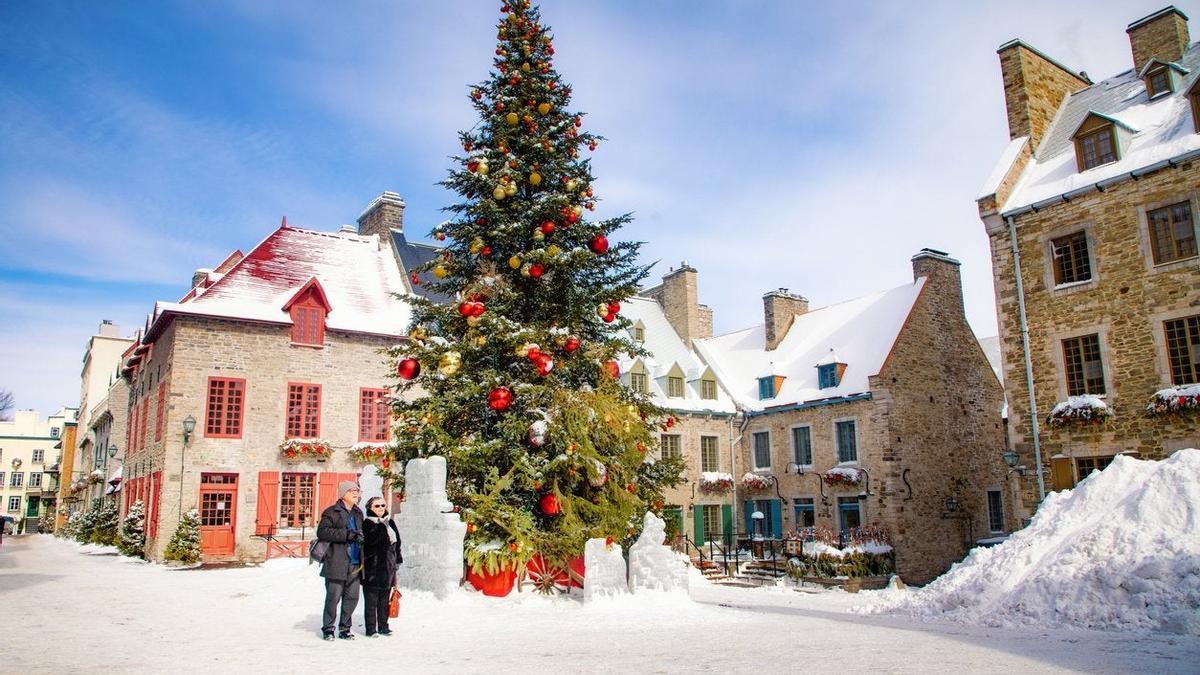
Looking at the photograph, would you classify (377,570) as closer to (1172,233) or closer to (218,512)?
(218,512)

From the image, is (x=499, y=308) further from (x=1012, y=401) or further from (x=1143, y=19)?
(x=1143, y=19)

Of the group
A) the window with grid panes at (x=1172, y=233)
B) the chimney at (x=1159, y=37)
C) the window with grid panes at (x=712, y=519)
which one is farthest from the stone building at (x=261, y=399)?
the chimney at (x=1159, y=37)

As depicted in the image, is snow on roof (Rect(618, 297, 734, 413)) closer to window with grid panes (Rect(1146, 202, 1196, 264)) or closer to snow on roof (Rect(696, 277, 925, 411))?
snow on roof (Rect(696, 277, 925, 411))

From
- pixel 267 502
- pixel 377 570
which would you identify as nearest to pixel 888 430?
pixel 267 502

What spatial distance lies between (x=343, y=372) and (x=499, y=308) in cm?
1424

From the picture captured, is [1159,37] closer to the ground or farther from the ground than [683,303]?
farther from the ground

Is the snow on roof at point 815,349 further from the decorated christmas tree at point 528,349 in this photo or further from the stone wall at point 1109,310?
the decorated christmas tree at point 528,349

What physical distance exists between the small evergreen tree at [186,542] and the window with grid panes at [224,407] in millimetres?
2617

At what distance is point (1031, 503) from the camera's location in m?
19.0

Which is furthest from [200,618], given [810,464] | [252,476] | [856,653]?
[810,464]

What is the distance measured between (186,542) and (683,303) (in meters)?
20.3

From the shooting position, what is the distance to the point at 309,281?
2577 centimetres

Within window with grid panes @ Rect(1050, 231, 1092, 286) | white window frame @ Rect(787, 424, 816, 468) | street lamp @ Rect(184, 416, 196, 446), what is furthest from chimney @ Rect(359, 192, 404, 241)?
window with grid panes @ Rect(1050, 231, 1092, 286)

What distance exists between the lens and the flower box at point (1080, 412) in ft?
59.1
